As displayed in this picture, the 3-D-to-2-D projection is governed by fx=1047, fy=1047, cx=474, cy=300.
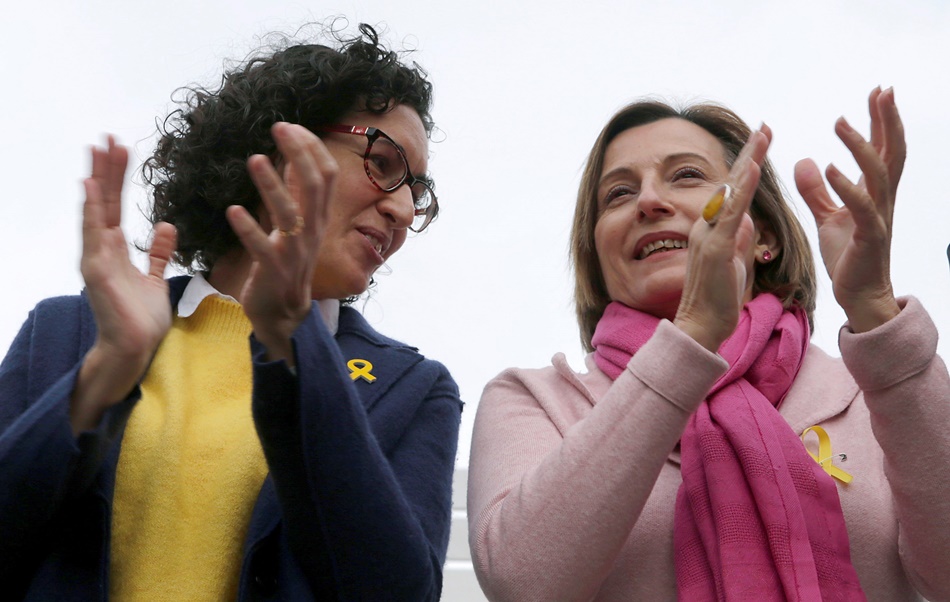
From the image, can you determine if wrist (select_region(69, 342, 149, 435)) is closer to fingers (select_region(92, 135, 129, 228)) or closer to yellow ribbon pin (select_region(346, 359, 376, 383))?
fingers (select_region(92, 135, 129, 228))

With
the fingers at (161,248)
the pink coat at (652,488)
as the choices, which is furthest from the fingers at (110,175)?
the pink coat at (652,488)

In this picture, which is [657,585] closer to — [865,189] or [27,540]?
[865,189]

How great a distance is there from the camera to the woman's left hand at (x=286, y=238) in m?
1.56

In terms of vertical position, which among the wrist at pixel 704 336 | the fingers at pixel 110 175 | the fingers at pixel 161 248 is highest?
the fingers at pixel 110 175

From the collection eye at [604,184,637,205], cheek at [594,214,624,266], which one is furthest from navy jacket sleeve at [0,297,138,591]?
eye at [604,184,637,205]

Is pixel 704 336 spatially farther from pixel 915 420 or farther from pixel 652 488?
pixel 915 420

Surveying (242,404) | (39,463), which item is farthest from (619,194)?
(39,463)

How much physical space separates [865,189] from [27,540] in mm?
1558

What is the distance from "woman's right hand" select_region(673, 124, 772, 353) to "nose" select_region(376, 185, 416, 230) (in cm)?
71

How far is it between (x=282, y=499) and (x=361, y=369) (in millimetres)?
469

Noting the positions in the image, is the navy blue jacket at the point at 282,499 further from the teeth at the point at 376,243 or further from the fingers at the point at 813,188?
the fingers at the point at 813,188

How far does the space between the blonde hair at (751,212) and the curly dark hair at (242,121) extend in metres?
0.58

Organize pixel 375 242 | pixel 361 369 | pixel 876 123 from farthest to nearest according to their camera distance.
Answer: pixel 375 242 < pixel 361 369 < pixel 876 123

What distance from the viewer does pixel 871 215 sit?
1.86 m
